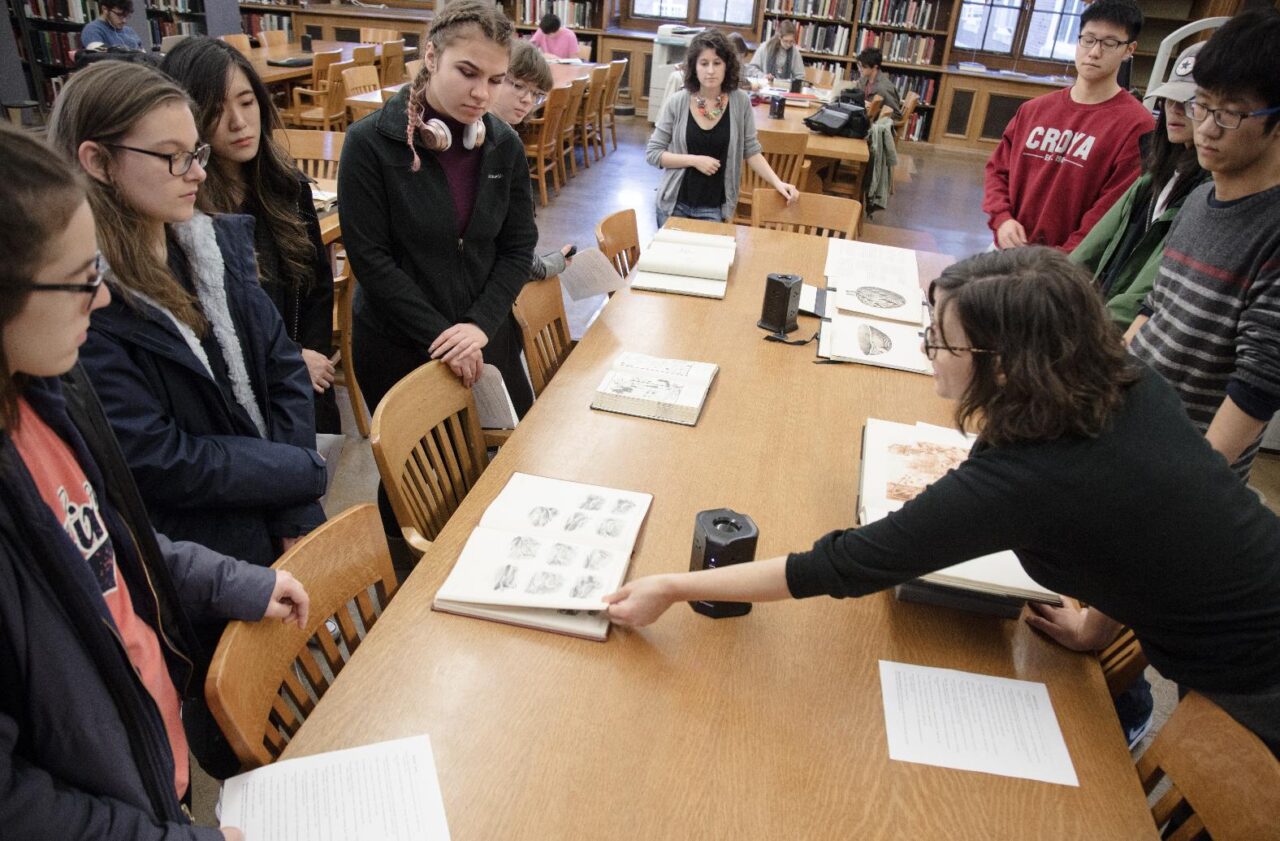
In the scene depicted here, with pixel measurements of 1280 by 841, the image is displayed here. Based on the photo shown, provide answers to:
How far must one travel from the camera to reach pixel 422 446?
1.70 meters

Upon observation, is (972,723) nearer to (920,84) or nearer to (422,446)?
(422,446)

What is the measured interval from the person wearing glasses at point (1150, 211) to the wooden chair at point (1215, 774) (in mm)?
1093

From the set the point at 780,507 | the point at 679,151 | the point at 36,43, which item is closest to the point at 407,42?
the point at 36,43

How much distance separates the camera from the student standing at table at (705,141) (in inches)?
129

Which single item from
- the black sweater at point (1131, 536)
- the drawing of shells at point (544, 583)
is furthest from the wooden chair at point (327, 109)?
the black sweater at point (1131, 536)

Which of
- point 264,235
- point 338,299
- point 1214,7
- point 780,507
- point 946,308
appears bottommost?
point 338,299

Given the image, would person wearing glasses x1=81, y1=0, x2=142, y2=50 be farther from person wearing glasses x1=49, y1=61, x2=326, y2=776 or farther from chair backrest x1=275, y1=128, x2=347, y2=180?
person wearing glasses x1=49, y1=61, x2=326, y2=776

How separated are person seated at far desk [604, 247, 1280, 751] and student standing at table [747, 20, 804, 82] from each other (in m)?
6.88

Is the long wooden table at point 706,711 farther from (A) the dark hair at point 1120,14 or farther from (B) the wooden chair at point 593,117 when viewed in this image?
(B) the wooden chair at point 593,117

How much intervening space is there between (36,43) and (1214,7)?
1083 cm

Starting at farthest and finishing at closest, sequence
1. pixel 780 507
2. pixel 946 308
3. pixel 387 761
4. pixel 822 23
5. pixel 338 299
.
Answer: pixel 822 23
pixel 338 299
pixel 780 507
pixel 946 308
pixel 387 761

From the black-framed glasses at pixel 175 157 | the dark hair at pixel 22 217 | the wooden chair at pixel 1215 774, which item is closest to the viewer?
the dark hair at pixel 22 217

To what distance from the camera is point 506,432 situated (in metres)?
1.91

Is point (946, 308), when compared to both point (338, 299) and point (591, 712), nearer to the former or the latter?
point (591, 712)
